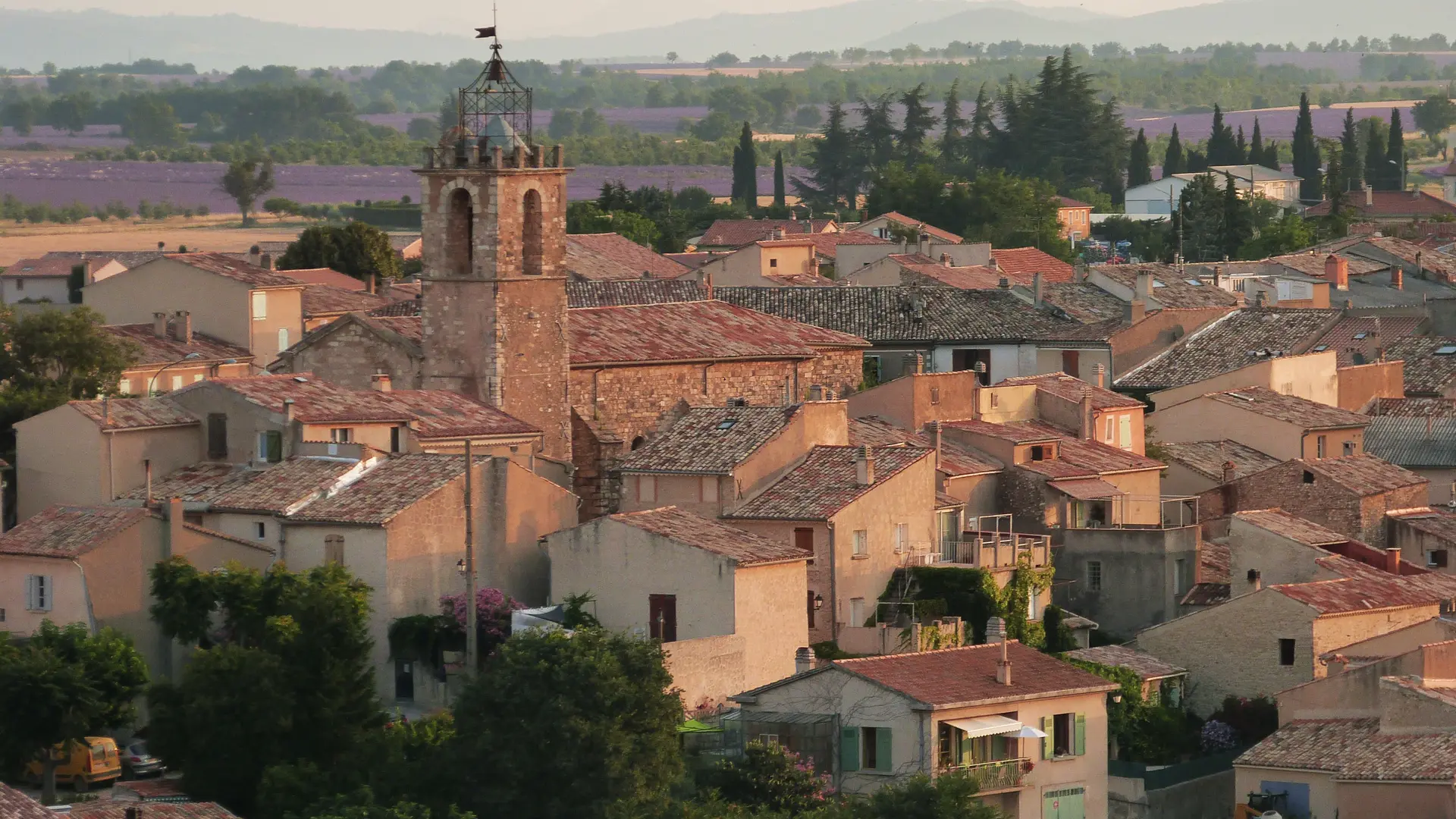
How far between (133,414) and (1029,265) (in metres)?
47.4

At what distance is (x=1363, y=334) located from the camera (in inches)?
2889

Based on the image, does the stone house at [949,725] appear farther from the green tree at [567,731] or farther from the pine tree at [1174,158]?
the pine tree at [1174,158]

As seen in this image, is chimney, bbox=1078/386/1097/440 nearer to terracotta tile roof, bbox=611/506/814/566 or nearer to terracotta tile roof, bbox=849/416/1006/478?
terracotta tile roof, bbox=849/416/1006/478

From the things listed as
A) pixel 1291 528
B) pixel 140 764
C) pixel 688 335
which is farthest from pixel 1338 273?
pixel 140 764

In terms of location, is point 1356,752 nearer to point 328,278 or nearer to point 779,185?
point 328,278

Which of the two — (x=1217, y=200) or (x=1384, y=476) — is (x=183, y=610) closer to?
(x=1384, y=476)

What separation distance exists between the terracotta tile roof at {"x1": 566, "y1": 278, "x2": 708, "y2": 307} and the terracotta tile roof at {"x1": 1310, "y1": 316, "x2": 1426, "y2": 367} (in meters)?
13.6

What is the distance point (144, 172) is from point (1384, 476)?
132 m

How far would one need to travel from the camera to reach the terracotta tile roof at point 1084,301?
71062 mm

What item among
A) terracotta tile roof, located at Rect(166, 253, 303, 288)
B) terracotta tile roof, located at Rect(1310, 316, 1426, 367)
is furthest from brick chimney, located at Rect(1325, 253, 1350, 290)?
terracotta tile roof, located at Rect(166, 253, 303, 288)

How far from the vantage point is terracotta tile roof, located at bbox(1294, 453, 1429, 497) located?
5666 cm

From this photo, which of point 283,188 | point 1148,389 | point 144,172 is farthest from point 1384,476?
point 144,172

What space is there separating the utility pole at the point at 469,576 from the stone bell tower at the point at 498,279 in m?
5.88

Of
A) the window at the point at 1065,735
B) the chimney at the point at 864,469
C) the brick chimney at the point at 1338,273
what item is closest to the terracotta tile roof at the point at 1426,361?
the brick chimney at the point at 1338,273
